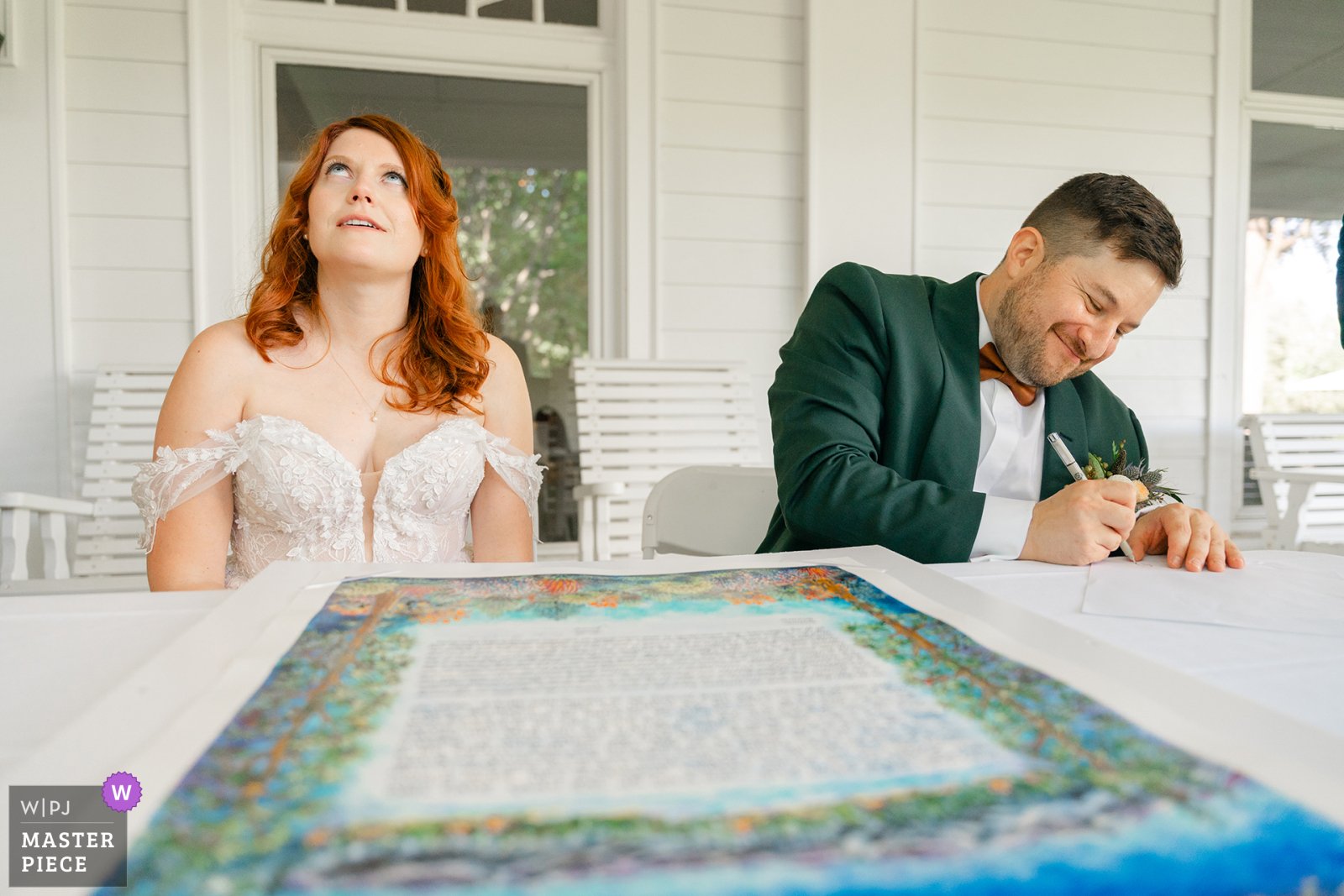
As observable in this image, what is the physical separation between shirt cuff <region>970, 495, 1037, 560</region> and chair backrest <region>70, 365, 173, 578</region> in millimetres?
2705

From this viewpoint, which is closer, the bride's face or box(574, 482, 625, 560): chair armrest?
the bride's face

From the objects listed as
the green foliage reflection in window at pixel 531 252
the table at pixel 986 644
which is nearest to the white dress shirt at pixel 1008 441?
the table at pixel 986 644

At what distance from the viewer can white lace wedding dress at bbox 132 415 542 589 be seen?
52.1 inches

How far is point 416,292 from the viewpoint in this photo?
1571 mm

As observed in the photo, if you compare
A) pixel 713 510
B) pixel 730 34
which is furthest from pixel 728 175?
pixel 713 510

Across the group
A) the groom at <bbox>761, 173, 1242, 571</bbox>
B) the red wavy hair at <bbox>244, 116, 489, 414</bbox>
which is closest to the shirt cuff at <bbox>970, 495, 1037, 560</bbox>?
the groom at <bbox>761, 173, 1242, 571</bbox>

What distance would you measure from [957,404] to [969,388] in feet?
0.15

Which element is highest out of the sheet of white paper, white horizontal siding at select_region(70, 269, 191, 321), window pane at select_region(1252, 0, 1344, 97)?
window pane at select_region(1252, 0, 1344, 97)

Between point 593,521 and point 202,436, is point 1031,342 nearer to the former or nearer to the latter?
point 202,436

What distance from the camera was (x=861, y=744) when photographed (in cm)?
42

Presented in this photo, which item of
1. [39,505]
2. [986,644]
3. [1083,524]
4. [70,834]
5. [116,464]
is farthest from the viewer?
[116,464]

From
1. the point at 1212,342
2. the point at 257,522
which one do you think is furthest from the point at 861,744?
the point at 1212,342

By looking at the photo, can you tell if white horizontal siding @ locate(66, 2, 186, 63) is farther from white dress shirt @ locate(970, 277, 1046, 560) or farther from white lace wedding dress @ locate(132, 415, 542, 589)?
white dress shirt @ locate(970, 277, 1046, 560)

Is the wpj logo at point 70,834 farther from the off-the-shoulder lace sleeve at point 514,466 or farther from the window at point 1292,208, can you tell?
the window at point 1292,208
